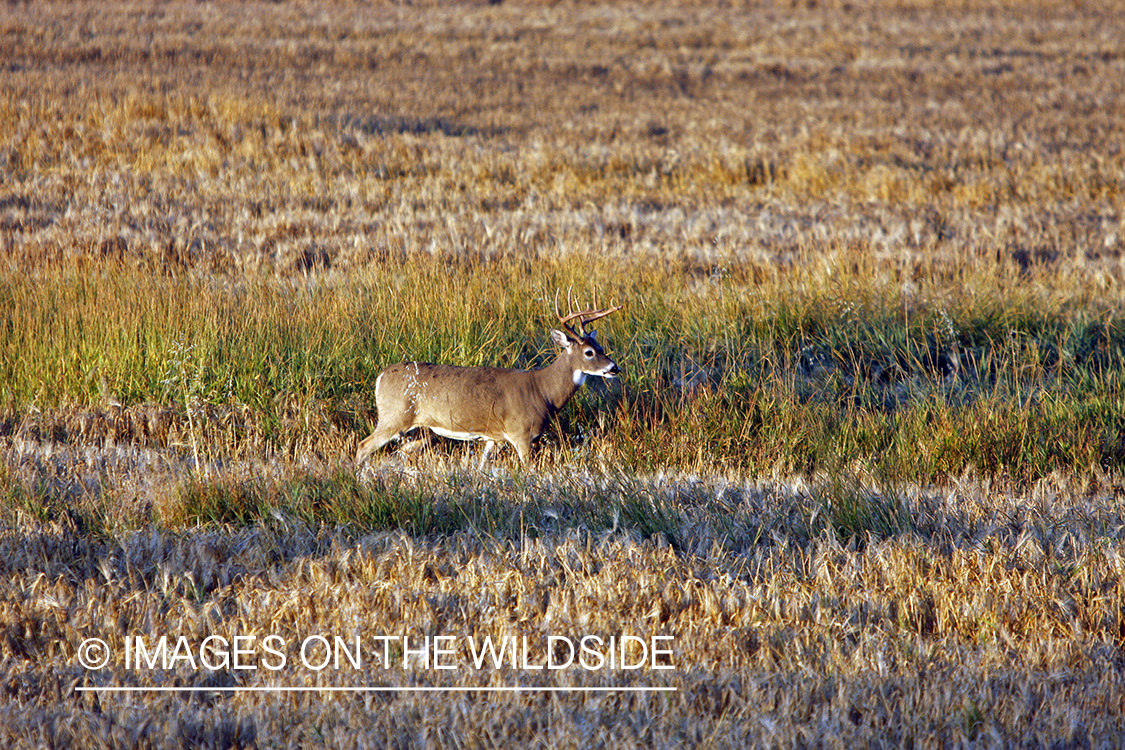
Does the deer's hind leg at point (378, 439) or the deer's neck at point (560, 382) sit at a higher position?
the deer's neck at point (560, 382)

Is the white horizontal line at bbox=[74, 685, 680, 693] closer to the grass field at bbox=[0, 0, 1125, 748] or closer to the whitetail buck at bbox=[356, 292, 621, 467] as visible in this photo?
the grass field at bbox=[0, 0, 1125, 748]

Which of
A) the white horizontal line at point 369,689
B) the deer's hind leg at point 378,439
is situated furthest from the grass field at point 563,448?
the deer's hind leg at point 378,439

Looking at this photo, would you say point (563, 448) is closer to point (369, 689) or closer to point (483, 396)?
point (483, 396)

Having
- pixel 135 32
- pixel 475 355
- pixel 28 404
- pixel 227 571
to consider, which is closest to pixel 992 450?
pixel 475 355

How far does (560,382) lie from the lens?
6926 millimetres

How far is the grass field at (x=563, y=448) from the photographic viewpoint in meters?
3.89

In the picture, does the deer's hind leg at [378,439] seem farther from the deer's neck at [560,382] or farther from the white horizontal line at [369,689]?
the white horizontal line at [369,689]

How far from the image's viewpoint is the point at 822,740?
3543mm

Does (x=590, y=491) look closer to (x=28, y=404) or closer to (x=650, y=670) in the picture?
(x=650, y=670)

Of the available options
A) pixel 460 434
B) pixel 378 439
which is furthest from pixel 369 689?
pixel 378 439

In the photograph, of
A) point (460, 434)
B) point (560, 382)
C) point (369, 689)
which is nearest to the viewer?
point (369, 689)

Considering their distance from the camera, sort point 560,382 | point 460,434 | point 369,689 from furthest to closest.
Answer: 1. point 560,382
2. point 460,434
3. point 369,689

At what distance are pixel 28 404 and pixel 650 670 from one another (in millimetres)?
5987

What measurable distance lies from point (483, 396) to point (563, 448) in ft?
2.44
